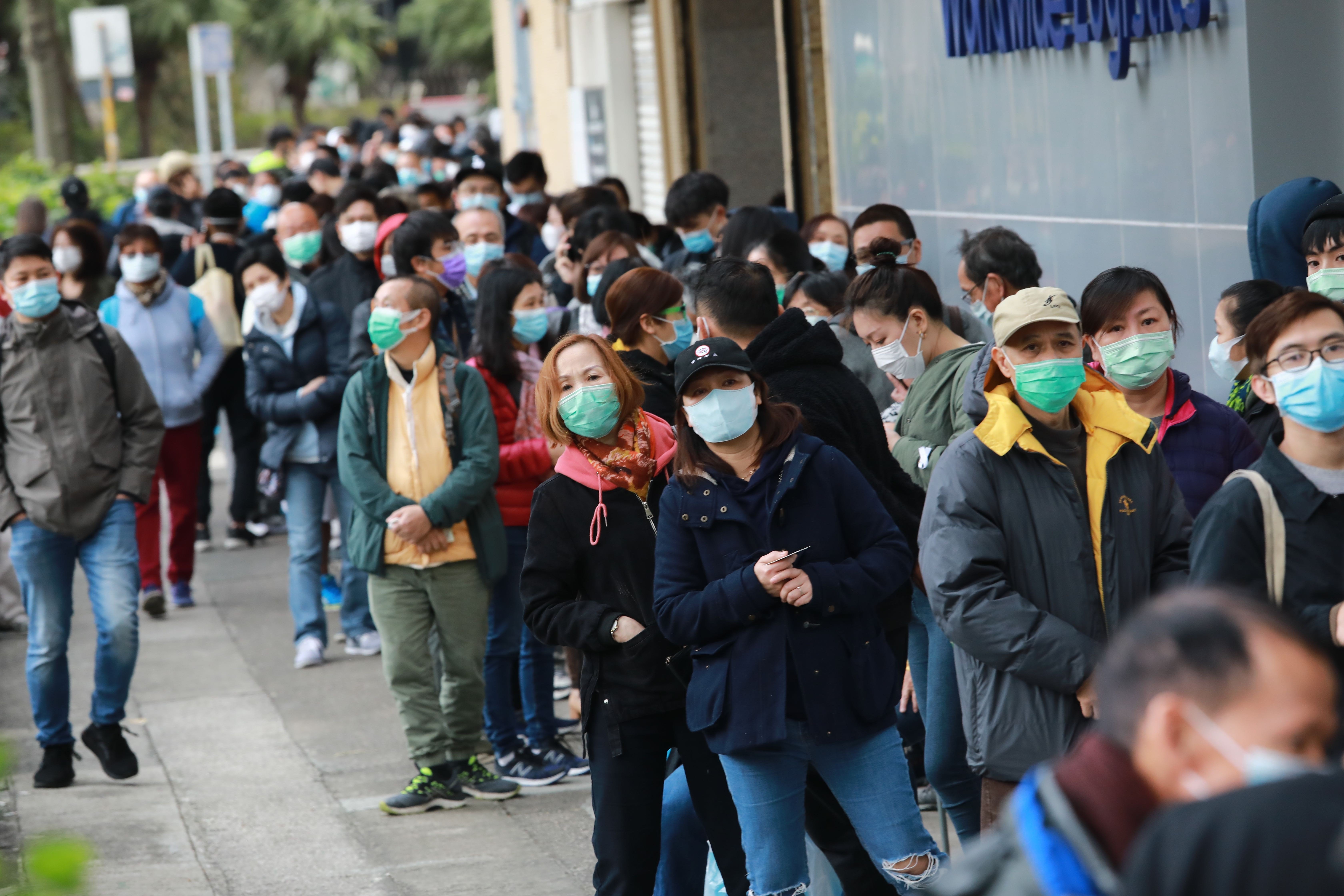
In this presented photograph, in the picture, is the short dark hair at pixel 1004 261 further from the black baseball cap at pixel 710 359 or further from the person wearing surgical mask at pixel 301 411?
the person wearing surgical mask at pixel 301 411

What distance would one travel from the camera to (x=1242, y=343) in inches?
194

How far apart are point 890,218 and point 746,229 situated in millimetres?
758

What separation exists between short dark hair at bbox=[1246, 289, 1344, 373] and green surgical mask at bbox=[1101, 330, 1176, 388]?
2.92ft

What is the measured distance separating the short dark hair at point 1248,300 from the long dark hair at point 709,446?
1.50 m

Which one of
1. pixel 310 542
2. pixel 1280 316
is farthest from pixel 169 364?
pixel 1280 316

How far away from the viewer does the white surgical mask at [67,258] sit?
802 centimetres

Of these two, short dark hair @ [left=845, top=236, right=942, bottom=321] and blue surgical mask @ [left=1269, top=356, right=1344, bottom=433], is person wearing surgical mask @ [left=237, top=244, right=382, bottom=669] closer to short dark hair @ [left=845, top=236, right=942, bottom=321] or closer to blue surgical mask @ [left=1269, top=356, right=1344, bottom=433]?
short dark hair @ [left=845, top=236, right=942, bottom=321]

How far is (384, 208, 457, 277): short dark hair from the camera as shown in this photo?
819 centimetres

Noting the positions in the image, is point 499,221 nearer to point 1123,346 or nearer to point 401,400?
point 401,400

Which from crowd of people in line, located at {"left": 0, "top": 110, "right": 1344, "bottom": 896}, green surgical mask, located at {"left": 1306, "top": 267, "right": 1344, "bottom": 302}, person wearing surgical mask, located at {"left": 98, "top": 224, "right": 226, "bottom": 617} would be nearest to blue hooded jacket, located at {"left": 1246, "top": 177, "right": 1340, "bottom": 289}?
crowd of people in line, located at {"left": 0, "top": 110, "right": 1344, "bottom": 896}

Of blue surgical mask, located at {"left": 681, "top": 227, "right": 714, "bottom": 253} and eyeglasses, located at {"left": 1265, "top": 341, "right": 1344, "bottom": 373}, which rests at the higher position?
blue surgical mask, located at {"left": 681, "top": 227, "right": 714, "bottom": 253}

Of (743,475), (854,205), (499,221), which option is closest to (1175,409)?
(743,475)

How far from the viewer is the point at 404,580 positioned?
6332 mm

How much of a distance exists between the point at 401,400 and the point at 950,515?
2961 millimetres
